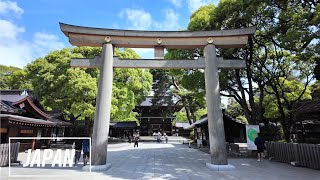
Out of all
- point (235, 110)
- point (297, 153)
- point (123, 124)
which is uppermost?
point (235, 110)


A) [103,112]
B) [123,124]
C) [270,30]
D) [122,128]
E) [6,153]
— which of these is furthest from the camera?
[122,128]

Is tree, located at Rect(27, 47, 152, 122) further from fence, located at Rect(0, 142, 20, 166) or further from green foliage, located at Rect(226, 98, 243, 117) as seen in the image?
green foliage, located at Rect(226, 98, 243, 117)

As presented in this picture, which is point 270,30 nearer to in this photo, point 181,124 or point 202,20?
point 202,20

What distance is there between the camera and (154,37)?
11.9 m

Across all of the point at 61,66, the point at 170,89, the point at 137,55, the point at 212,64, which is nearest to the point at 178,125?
the point at 170,89

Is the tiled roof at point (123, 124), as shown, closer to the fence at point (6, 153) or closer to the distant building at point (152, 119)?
the distant building at point (152, 119)

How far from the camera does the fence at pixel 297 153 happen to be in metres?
10.4

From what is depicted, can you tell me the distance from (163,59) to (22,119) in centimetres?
1128

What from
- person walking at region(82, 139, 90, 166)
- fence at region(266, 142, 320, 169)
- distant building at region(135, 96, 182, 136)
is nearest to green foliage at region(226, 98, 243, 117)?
distant building at region(135, 96, 182, 136)

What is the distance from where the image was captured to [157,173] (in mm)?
9820

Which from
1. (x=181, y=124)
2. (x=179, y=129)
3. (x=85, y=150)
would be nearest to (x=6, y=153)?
(x=85, y=150)

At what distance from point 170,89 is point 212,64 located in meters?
33.8

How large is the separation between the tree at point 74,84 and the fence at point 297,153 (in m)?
16.2

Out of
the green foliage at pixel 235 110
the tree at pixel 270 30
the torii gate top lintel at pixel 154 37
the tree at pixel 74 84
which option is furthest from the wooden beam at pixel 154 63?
the green foliage at pixel 235 110
